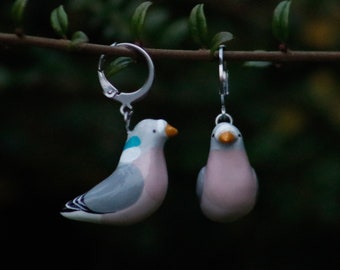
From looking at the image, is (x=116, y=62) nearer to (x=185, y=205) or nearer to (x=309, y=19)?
(x=309, y=19)

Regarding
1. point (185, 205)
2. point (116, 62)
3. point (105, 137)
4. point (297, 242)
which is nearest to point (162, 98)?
point (105, 137)

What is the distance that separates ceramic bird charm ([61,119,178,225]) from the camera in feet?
3.74

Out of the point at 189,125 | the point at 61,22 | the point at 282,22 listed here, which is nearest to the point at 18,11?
the point at 61,22

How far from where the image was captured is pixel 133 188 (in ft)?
3.75

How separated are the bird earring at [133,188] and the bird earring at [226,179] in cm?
5

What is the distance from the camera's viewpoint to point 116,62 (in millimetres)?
1210

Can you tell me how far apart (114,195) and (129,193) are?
2cm

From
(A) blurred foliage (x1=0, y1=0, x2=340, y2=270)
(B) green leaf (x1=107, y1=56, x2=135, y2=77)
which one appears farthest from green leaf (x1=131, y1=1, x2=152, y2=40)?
(A) blurred foliage (x1=0, y1=0, x2=340, y2=270)

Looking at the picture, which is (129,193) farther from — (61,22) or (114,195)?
(61,22)

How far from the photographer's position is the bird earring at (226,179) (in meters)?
1.15

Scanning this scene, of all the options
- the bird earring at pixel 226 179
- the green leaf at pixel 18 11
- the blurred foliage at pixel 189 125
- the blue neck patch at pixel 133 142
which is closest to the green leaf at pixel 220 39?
the bird earring at pixel 226 179

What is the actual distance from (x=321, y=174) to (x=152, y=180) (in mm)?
752

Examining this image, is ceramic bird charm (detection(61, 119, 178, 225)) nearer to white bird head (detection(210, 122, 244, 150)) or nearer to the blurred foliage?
white bird head (detection(210, 122, 244, 150))

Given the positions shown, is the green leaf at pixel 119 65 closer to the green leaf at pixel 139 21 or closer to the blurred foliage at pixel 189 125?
the green leaf at pixel 139 21
